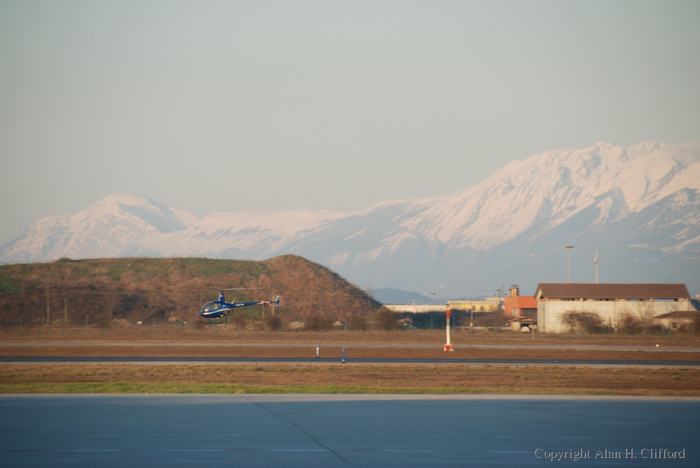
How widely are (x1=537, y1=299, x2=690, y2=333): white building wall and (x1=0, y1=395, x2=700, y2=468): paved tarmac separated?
2699 inches

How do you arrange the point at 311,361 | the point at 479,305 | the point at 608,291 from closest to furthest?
the point at 311,361 < the point at 608,291 < the point at 479,305

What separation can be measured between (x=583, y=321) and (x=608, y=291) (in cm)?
1541

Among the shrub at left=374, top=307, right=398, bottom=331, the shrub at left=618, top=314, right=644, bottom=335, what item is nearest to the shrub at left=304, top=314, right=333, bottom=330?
the shrub at left=374, top=307, right=398, bottom=331

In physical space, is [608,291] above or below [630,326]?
above

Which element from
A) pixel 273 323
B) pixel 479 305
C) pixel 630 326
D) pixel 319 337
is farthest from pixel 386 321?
pixel 479 305

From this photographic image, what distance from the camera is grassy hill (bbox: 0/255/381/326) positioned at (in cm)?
10338

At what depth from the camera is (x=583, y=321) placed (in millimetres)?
84188

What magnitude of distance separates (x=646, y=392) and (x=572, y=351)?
24.9 metres

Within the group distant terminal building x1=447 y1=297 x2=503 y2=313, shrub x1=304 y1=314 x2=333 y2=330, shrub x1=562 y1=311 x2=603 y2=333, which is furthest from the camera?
distant terminal building x1=447 y1=297 x2=503 y2=313

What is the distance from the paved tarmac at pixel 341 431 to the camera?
12.5 metres

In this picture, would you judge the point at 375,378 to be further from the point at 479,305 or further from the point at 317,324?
the point at 479,305

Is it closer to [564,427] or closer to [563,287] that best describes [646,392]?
[564,427]

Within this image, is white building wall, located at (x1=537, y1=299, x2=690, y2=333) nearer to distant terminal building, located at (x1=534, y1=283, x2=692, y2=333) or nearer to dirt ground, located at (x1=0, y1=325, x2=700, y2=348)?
distant terminal building, located at (x1=534, y1=283, x2=692, y2=333)

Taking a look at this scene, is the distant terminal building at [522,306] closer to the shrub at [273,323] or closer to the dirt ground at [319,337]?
the dirt ground at [319,337]
